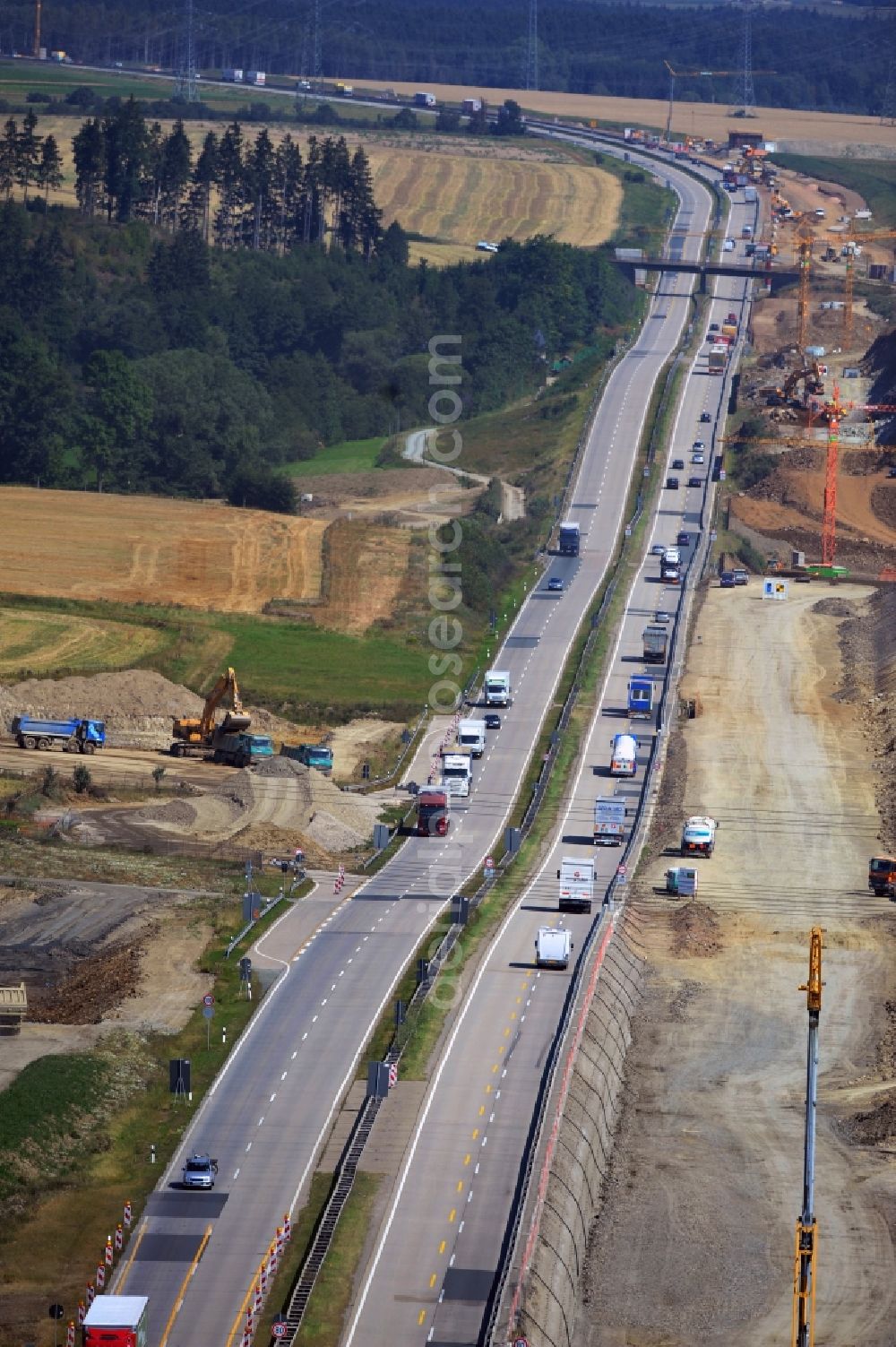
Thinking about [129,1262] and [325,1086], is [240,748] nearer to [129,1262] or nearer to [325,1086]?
[325,1086]

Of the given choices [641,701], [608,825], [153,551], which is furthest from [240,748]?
[153,551]

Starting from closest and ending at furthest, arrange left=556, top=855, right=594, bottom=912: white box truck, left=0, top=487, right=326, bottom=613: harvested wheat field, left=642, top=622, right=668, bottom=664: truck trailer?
left=556, top=855, right=594, bottom=912: white box truck < left=642, top=622, right=668, bottom=664: truck trailer < left=0, top=487, right=326, bottom=613: harvested wheat field

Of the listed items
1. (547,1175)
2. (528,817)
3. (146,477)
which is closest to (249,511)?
(146,477)

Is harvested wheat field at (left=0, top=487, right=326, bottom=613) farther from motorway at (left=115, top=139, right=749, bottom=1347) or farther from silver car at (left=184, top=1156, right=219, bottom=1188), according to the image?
silver car at (left=184, top=1156, right=219, bottom=1188)

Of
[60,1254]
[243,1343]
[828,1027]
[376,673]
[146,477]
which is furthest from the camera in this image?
[146,477]

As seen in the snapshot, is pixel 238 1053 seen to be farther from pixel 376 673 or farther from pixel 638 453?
pixel 638 453

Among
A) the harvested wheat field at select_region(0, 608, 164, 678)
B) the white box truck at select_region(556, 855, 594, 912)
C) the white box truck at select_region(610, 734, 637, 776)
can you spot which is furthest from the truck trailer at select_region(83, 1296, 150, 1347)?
the harvested wheat field at select_region(0, 608, 164, 678)

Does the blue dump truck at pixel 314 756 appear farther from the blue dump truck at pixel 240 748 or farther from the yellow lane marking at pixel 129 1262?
the yellow lane marking at pixel 129 1262
